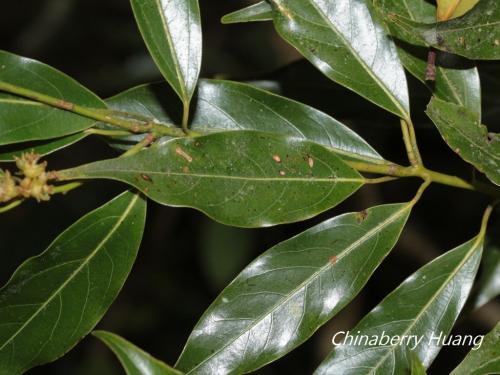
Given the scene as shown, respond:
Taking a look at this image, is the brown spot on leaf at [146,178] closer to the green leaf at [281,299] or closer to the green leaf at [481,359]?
the green leaf at [281,299]

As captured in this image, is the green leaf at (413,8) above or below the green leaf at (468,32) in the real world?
above

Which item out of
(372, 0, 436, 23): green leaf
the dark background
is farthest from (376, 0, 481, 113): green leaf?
the dark background

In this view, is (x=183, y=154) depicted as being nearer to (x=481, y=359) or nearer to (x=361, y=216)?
(x=361, y=216)

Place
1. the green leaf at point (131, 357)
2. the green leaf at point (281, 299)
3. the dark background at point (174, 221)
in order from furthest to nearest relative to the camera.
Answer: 1. the dark background at point (174, 221)
2. the green leaf at point (281, 299)
3. the green leaf at point (131, 357)

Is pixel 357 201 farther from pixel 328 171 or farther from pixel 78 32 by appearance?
pixel 78 32


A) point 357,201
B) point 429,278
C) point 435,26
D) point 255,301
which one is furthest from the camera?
point 357,201

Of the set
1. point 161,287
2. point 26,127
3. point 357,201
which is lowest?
point 161,287

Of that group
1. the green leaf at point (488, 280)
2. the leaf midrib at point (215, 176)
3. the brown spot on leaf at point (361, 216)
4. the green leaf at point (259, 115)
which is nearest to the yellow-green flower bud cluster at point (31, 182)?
the leaf midrib at point (215, 176)

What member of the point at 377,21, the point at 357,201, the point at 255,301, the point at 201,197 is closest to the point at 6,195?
the point at 201,197
